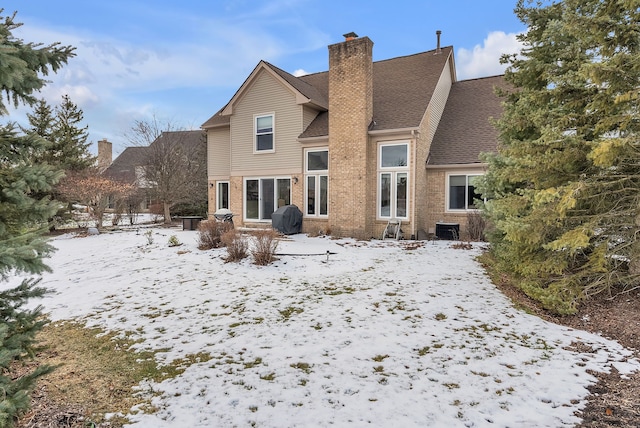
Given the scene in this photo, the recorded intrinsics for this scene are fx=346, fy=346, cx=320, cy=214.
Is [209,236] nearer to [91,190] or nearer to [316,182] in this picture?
[316,182]

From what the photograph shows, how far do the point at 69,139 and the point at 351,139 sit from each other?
1639 cm

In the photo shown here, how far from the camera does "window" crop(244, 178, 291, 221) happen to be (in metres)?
16.0

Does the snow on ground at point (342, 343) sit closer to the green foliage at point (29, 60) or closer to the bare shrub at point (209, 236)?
the bare shrub at point (209, 236)

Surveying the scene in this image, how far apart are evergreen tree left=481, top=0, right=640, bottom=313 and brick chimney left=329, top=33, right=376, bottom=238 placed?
711cm

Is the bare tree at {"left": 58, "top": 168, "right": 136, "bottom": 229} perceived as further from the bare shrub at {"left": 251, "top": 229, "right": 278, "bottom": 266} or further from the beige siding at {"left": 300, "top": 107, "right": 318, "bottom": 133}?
the bare shrub at {"left": 251, "top": 229, "right": 278, "bottom": 266}

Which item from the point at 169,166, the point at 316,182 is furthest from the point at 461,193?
the point at 169,166

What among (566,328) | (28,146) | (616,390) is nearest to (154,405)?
(28,146)

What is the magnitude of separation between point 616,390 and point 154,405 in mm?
4461

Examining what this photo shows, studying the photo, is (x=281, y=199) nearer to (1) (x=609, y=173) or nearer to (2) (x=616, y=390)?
(1) (x=609, y=173)

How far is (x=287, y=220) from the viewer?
14.2 metres

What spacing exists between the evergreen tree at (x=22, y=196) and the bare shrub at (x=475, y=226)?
491 inches

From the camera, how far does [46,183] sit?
8.61 ft

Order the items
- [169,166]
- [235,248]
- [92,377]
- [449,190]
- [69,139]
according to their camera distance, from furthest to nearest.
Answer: [169,166] → [69,139] → [449,190] → [235,248] → [92,377]

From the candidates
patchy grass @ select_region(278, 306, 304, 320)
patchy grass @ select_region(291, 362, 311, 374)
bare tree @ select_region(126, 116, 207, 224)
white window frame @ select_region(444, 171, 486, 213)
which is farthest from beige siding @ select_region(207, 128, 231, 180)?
patchy grass @ select_region(291, 362, 311, 374)
